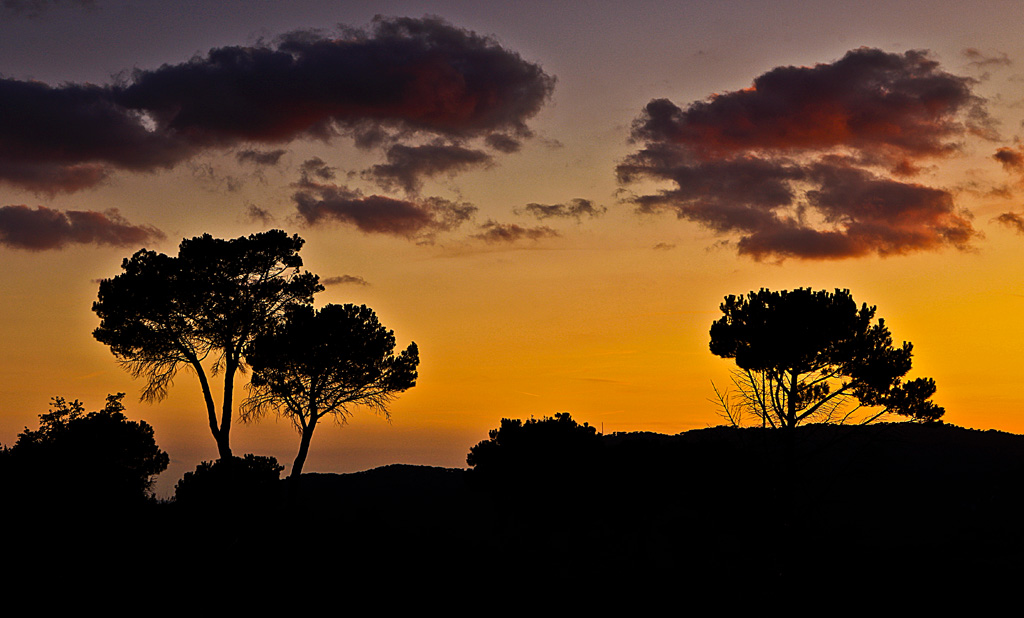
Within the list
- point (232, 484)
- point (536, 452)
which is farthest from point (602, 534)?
point (232, 484)

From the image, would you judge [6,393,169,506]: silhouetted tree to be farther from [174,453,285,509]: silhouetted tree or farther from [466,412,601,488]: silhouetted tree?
[466,412,601,488]: silhouetted tree

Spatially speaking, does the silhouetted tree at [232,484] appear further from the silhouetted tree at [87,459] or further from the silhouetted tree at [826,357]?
the silhouetted tree at [826,357]

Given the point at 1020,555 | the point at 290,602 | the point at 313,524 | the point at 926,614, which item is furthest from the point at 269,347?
the point at 1020,555

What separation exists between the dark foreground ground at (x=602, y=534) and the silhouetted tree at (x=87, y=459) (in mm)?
1364

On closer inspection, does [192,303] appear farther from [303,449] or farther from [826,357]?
[826,357]

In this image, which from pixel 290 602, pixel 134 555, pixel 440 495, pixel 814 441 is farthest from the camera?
pixel 814 441

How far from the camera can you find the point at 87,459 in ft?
135

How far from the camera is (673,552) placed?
51.0 meters

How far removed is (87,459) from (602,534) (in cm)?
3241

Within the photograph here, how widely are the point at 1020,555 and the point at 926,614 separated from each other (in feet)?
55.0

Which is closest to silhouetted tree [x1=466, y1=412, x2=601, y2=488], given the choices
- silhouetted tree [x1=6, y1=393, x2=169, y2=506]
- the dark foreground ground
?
the dark foreground ground

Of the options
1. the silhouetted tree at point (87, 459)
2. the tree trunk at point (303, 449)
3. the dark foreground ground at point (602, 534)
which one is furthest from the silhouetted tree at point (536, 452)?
the silhouetted tree at point (87, 459)

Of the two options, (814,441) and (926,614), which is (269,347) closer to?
(926,614)

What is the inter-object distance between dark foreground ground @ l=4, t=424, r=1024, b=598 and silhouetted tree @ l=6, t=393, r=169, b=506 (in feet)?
4.47
